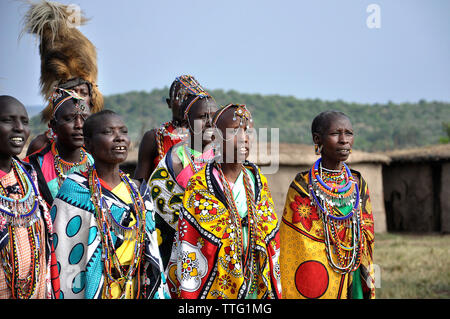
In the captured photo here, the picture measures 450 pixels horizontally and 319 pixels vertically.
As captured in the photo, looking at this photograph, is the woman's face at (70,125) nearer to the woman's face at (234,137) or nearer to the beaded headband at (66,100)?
the beaded headband at (66,100)

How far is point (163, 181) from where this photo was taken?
159 inches

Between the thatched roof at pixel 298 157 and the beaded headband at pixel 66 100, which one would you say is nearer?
the beaded headband at pixel 66 100

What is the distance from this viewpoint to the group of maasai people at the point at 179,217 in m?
2.94

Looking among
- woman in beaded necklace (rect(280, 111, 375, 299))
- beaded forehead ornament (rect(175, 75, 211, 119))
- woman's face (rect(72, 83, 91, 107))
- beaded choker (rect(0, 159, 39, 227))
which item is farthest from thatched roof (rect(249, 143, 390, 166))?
beaded choker (rect(0, 159, 39, 227))

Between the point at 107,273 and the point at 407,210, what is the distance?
14298 millimetres

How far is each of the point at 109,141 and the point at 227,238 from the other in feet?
2.96

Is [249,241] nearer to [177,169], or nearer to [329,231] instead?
[329,231]

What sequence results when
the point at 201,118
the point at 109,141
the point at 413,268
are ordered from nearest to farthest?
the point at 109,141, the point at 201,118, the point at 413,268

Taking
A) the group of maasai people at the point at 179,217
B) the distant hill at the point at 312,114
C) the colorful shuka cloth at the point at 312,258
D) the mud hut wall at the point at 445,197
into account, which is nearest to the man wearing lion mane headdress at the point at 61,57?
the group of maasai people at the point at 179,217

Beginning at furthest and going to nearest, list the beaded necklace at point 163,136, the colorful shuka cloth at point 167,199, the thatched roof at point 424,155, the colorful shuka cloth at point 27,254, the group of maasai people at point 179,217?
the thatched roof at point 424,155 → the beaded necklace at point 163,136 → the colorful shuka cloth at point 167,199 → the group of maasai people at point 179,217 → the colorful shuka cloth at point 27,254

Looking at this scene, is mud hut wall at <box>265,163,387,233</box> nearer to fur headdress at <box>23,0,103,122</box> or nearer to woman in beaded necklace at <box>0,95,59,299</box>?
fur headdress at <box>23,0,103,122</box>

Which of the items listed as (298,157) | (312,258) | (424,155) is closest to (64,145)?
(312,258)

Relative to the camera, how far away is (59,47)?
6.68m

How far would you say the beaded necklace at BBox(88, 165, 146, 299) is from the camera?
2.98 meters
